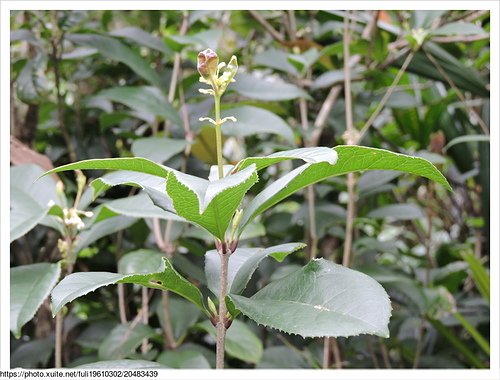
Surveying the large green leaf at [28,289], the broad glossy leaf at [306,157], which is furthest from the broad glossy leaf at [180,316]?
the broad glossy leaf at [306,157]

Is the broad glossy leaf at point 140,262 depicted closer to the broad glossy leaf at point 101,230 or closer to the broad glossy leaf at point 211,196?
the broad glossy leaf at point 101,230

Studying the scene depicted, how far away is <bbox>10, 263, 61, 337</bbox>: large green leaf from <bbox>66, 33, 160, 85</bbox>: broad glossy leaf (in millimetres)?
353

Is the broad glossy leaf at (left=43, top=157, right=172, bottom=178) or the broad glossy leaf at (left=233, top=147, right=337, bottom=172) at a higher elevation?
the broad glossy leaf at (left=233, top=147, right=337, bottom=172)

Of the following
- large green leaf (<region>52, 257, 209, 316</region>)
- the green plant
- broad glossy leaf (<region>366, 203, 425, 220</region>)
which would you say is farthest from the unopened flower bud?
broad glossy leaf (<region>366, 203, 425, 220</region>)

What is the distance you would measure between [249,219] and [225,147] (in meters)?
0.83

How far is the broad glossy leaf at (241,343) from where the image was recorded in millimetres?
728

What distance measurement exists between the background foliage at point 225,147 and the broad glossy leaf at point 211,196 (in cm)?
22

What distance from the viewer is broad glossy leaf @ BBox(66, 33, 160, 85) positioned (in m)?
0.86

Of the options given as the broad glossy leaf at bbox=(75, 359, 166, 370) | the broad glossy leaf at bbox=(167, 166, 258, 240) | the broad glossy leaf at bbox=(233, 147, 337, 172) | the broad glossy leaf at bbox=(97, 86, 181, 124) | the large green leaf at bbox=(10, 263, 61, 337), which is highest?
the broad glossy leaf at bbox=(97, 86, 181, 124)

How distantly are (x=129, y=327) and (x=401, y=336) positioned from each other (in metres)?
0.58

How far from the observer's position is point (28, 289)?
0.59 meters

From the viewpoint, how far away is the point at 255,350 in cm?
74

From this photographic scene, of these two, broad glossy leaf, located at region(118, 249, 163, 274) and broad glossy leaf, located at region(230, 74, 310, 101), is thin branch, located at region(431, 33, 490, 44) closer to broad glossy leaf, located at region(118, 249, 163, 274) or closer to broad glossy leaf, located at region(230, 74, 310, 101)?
broad glossy leaf, located at region(230, 74, 310, 101)

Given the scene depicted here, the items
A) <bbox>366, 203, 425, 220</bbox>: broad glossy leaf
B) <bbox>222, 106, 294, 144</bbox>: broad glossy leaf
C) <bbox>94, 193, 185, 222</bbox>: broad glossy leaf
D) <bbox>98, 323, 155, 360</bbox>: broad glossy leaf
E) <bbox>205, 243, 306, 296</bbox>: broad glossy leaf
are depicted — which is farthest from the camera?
<bbox>366, 203, 425, 220</bbox>: broad glossy leaf
